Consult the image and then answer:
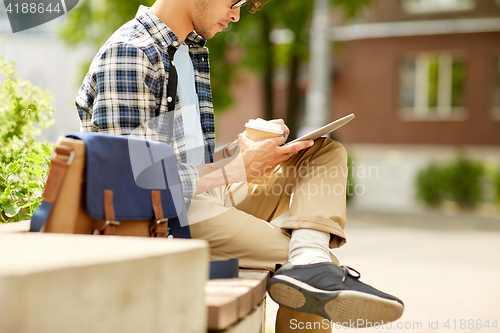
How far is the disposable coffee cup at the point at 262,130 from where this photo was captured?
2.18 m

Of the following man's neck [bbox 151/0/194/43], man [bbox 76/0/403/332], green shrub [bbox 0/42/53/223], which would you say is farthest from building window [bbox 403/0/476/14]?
man's neck [bbox 151/0/194/43]

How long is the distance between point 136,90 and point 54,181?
581 mm

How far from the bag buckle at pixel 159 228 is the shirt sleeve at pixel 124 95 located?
0.67ft

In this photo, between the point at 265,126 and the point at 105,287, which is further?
the point at 265,126

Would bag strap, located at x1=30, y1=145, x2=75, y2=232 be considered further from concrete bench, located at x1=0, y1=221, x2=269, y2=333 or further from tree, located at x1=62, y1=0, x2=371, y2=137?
tree, located at x1=62, y1=0, x2=371, y2=137

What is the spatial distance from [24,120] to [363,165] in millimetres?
14859

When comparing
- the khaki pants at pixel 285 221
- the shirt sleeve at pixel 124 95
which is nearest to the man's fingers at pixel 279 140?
the khaki pants at pixel 285 221

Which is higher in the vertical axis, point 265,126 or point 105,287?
point 265,126

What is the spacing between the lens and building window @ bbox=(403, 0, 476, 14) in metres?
16.6

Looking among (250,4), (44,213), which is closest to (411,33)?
(250,4)

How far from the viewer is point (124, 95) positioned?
1.90 m

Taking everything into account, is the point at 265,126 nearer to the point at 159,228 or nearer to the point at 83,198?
the point at 159,228

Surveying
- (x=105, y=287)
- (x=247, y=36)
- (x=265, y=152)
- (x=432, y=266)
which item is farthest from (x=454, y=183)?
(x=105, y=287)

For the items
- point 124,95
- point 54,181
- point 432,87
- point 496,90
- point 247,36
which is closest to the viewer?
point 54,181
